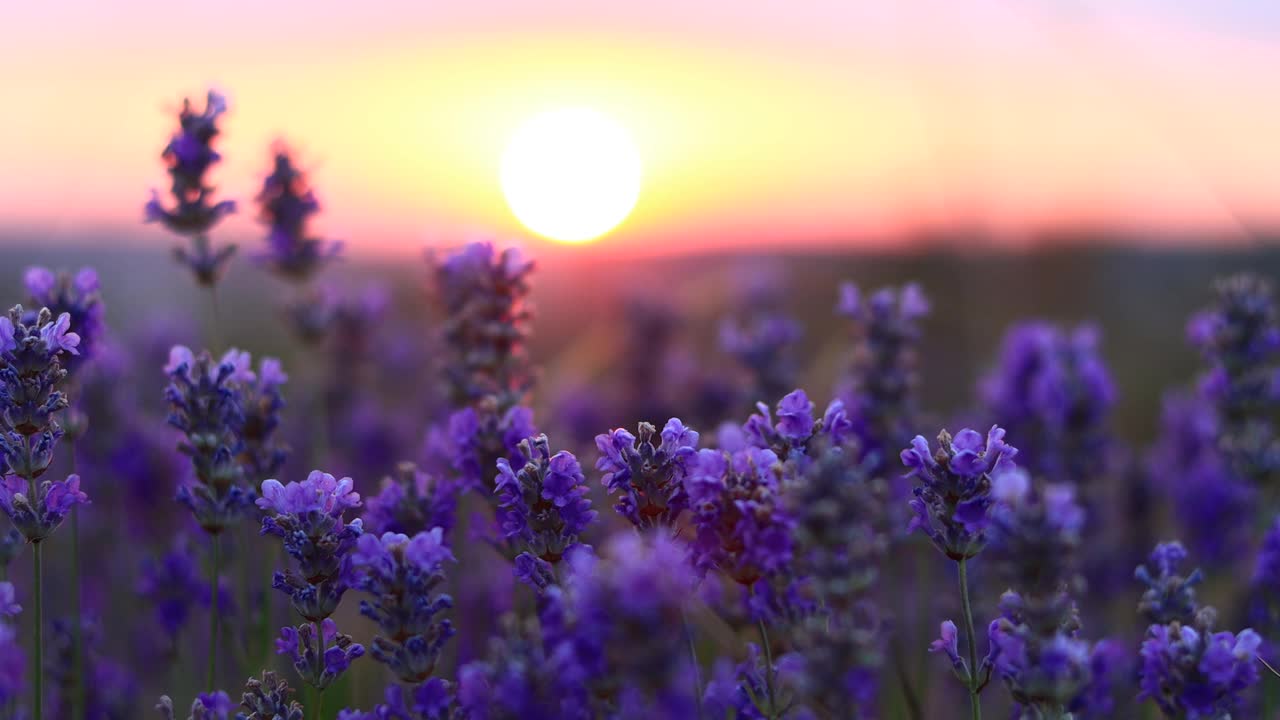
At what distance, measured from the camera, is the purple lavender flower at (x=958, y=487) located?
198 centimetres

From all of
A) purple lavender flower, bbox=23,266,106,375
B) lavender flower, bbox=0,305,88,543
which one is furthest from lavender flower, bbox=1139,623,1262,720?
purple lavender flower, bbox=23,266,106,375

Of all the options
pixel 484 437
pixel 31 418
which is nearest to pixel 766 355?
pixel 484 437

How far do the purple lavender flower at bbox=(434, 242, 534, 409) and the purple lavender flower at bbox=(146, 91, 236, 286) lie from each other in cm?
83

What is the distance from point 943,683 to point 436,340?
10.9ft

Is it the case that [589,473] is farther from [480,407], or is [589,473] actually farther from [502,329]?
[480,407]

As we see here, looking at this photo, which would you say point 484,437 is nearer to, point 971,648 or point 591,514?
point 591,514

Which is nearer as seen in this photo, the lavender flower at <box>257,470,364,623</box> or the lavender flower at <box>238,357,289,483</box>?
the lavender flower at <box>257,470,364,623</box>

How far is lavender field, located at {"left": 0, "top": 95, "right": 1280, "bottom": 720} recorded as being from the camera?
165 cm

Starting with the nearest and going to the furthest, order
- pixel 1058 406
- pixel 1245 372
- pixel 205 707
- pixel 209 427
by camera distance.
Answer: pixel 205 707, pixel 209 427, pixel 1245 372, pixel 1058 406

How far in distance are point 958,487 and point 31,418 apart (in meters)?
1.97

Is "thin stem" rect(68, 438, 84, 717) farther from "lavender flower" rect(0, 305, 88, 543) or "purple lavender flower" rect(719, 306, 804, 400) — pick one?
"purple lavender flower" rect(719, 306, 804, 400)

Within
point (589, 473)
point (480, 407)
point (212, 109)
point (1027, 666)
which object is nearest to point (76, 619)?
point (480, 407)

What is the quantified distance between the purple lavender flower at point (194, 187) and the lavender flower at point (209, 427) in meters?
1.03

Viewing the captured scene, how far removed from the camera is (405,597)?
75.1 inches
